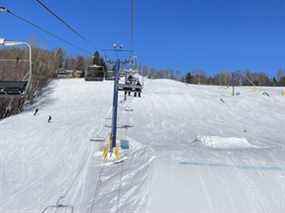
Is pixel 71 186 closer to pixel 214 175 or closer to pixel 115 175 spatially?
pixel 115 175

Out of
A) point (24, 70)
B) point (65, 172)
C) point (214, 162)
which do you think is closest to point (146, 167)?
point (214, 162)

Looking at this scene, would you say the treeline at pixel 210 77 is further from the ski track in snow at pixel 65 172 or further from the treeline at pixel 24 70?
the ski track in snow at pixel 65 172

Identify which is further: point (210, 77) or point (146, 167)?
point (210, 77)

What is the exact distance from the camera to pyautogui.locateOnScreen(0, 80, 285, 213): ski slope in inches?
Answer: 428

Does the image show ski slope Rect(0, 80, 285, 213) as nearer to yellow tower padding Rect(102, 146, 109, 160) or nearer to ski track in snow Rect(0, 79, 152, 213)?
ski track in snow Rect(0, 79, 152, 213)

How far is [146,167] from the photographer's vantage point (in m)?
13.7

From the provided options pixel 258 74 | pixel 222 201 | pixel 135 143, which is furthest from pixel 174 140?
pixel 258 74

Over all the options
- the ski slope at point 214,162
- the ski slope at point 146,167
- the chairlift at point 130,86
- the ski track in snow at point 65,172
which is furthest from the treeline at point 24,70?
the ski slope at point 214,162

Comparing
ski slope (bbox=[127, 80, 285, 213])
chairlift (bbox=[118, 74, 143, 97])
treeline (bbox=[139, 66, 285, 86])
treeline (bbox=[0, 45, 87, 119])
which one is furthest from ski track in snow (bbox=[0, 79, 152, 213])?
treeline (bbox=[139, 66, 285, 86])

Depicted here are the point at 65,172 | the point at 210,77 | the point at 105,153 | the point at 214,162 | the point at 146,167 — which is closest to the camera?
the point at 146,167

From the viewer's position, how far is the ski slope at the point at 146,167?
35.7 ft

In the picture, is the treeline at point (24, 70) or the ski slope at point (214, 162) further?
the treeline at point (24, 70)

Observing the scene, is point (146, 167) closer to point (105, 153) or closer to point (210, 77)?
point (105, 153)

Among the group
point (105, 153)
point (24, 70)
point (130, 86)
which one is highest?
point (24, 70)
